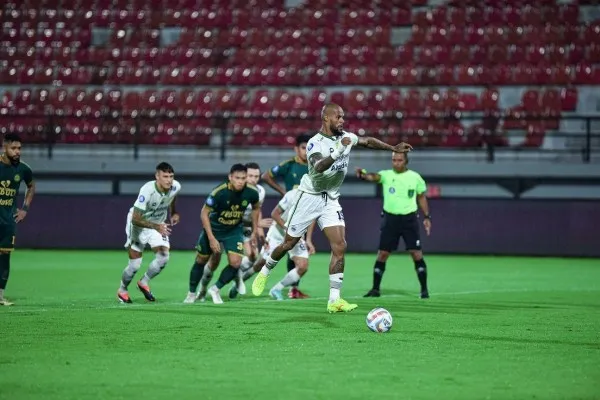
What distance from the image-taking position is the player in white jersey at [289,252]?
1373cm

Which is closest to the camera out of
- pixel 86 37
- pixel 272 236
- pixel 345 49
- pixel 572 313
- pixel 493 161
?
pixel 572 313

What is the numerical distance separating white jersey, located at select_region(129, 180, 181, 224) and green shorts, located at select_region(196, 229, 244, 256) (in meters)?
0.72

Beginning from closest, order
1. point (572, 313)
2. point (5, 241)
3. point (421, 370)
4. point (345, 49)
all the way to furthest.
A: 1. point (421, 370)
2. point (572, 313)
3. point (5, 241)
4. point (345, 49)

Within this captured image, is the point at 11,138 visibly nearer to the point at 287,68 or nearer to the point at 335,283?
the point at 335,283

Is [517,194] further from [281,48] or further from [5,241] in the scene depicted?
[5,241]

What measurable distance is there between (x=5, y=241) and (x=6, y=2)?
21548 mm

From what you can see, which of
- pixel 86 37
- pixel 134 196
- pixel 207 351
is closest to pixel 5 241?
pixel 207 351

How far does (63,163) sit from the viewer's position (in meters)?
25.6

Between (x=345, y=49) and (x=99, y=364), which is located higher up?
(x=345, y=49)

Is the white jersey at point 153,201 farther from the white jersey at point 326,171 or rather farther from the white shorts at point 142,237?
the white jersey at point 326,171

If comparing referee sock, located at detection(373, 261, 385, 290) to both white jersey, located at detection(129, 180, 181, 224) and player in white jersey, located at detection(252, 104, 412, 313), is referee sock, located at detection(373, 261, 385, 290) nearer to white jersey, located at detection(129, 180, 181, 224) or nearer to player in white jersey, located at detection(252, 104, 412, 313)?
player in white jersey, located at detection(252, 104, 412, 313)

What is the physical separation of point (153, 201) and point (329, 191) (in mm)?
2758

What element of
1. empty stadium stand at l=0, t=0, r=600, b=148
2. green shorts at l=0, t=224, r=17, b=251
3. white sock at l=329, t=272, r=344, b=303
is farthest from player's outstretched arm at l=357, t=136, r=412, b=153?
empty stadium stand at l=0, t=0, r=600, b=148

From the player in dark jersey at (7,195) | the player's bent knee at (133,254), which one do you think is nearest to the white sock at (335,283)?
the player's bent knee at (133,254)
